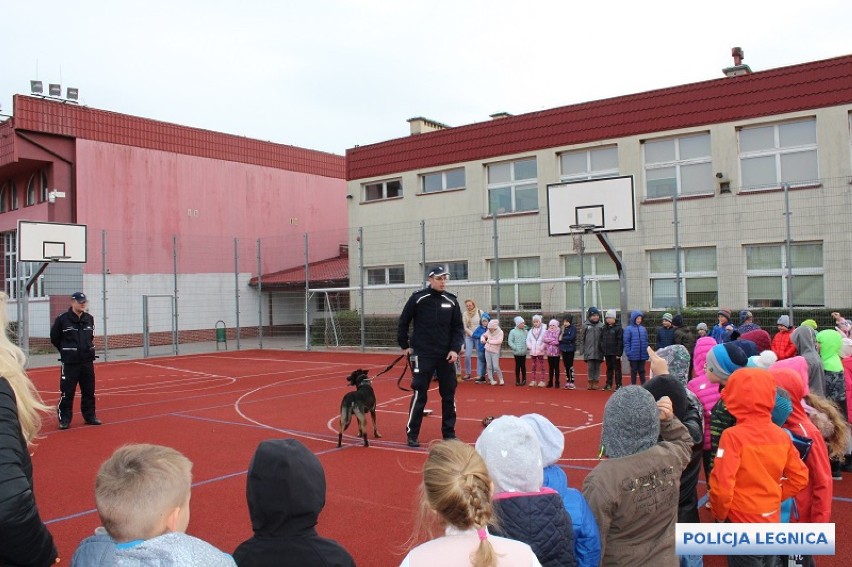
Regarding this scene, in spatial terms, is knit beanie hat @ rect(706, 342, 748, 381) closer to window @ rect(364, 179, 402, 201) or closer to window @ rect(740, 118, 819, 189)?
window @ rect(740, 118, 819, 189)

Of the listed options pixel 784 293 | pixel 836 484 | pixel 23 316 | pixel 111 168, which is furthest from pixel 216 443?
pixel 111 168

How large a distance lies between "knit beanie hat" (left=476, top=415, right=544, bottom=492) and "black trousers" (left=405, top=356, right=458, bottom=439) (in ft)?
18.0

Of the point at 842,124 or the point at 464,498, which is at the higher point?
the point at 842,124

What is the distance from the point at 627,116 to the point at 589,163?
1765mm

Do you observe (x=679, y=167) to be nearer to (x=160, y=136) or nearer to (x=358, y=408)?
(x=358, y=408)

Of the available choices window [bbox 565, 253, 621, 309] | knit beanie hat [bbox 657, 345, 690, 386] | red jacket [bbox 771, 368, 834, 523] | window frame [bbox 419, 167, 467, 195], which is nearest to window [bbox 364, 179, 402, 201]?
window frame [bbox 419, 167, 467, 195]

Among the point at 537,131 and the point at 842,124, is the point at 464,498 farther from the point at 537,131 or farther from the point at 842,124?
the point at 537,131

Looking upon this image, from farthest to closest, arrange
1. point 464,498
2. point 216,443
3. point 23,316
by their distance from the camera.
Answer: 1. point 23,316
2. point 216,443
3. point 464,498

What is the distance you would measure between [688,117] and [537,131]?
181 inches

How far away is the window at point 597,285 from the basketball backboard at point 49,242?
13.5m

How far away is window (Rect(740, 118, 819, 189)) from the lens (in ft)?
59.7

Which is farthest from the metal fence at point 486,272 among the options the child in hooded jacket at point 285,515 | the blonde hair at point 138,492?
the blonde hair at point 138,492

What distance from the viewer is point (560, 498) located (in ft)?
8.73

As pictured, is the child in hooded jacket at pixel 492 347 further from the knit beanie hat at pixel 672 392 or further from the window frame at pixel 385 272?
the knit beanie hat at pixel 672 392
